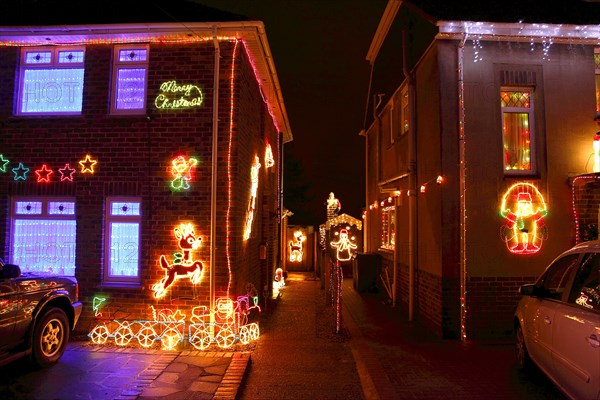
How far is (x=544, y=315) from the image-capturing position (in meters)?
5.29

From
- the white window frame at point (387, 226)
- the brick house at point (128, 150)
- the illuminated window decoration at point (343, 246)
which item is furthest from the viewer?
the illuminated window decoration at point (343, 246)

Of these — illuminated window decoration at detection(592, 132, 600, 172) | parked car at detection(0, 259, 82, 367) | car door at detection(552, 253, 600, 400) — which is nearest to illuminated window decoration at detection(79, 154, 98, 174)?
parked car at detection(0, 259, 82, 367)

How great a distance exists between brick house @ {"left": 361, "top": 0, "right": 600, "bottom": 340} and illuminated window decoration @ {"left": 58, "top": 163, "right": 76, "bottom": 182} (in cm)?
674

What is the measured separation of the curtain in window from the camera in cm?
812

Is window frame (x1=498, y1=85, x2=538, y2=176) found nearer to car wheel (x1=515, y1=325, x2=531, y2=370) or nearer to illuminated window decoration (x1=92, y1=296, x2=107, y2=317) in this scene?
car wheel (x1=515, y1=325, x2=531, y2=370)

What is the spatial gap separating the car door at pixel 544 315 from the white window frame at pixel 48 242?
7.52 m

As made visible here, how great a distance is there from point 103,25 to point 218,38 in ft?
6.59

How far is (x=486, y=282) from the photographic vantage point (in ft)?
25.5

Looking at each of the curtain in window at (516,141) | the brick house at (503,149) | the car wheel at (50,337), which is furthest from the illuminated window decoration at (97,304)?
the curtain in window at (516,141)

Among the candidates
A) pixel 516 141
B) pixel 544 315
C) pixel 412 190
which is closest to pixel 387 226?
pixel 412 190

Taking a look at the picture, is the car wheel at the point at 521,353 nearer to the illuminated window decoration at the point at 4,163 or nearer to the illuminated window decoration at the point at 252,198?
the illuminated window decoration at the point at 252,198

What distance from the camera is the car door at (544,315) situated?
201 inches

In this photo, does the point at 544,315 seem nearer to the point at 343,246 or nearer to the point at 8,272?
the point at 8,272

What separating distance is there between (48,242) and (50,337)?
2.50 metres
